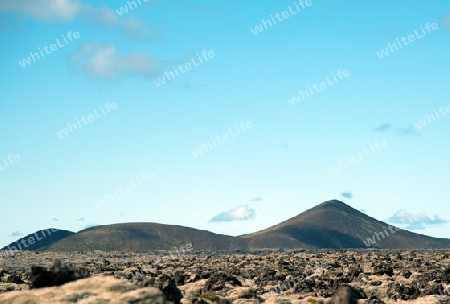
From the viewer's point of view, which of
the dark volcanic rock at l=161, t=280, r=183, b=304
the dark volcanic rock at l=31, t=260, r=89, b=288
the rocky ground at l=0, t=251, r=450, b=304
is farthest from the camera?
the dark volcanic rock at l=161, t=280, r=183, b=304

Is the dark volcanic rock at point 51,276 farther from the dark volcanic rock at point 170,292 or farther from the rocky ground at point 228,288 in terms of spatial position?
the dark volcanic rock at point 170,292

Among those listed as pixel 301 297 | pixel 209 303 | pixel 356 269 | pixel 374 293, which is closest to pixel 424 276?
pixel 356 269

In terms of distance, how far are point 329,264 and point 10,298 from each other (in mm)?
42431

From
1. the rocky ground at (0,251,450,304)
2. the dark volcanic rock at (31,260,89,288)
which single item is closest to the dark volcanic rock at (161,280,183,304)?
the rocky ground at (0,251,450,304)

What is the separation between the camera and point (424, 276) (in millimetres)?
40188

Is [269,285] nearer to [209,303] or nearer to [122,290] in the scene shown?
[209,303]

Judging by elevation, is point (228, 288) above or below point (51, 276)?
below

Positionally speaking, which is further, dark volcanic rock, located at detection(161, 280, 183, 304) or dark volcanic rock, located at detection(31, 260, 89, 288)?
dark volcanic rock, located at detection(161, 280, 183, 304)

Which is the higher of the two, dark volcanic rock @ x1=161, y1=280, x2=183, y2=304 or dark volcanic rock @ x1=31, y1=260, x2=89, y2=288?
dark volcanic rock @ x1=31, y1=260, x2=89, y2=288

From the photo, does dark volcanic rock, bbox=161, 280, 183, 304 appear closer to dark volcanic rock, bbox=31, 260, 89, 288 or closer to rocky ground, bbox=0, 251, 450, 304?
rocky ground, bbox=0, 251, 450, 304

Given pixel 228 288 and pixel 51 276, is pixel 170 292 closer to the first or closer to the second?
pixel 51 276

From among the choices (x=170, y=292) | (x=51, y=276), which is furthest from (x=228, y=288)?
(x=51, y=276)

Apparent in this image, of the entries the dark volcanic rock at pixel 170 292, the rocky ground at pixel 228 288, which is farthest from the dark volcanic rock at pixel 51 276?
the dark volcanic rock at pixel 170 292

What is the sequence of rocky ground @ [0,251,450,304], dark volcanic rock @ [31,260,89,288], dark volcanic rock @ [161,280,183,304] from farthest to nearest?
1. dark volcanic rock @ [161,280,183,304]
2. dark volcanic rock @ [31,260,89,288]
3. rocky ground @ [0,251,450,304]
